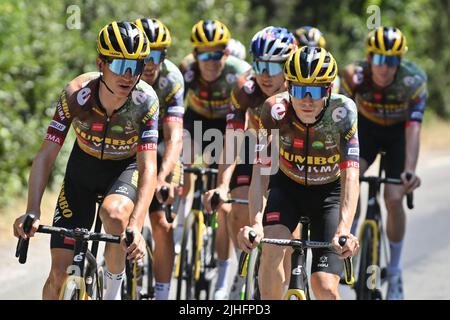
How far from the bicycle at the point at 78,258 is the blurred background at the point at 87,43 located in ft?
9.14

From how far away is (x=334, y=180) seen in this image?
21.8 ft

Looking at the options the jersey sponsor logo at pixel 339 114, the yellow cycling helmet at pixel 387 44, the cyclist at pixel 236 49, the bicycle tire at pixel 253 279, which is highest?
the cyclist at pixel 236 49

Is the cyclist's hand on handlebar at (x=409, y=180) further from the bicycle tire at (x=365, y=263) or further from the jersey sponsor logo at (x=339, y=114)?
the jersey sponsor logo at (x=339, y=114)

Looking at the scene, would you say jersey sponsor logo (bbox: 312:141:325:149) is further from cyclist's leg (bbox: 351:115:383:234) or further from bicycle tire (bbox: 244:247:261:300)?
cyclist's leg (bbox: 351:115:383:234)

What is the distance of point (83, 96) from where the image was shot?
6227 mm

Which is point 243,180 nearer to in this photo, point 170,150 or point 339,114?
point 170,150

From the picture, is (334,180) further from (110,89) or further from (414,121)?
(414,121)

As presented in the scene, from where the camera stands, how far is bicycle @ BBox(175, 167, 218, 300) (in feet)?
27.0

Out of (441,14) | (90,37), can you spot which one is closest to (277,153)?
(90,37)

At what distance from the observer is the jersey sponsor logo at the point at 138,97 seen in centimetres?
631

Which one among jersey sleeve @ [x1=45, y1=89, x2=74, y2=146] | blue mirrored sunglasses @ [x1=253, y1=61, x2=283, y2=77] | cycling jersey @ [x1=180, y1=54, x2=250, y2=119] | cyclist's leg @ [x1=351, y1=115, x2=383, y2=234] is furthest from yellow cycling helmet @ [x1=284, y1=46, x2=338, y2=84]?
cyclist's leg @ [x1=351, y1=115, x2=383, y2=234]

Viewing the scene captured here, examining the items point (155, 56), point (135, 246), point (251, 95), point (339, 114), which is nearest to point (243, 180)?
point (251, 95)

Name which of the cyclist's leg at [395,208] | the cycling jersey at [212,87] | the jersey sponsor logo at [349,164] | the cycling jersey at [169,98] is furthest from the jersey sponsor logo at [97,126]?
the cyclist's leg at [395,208]

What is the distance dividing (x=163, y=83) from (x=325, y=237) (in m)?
2.09
